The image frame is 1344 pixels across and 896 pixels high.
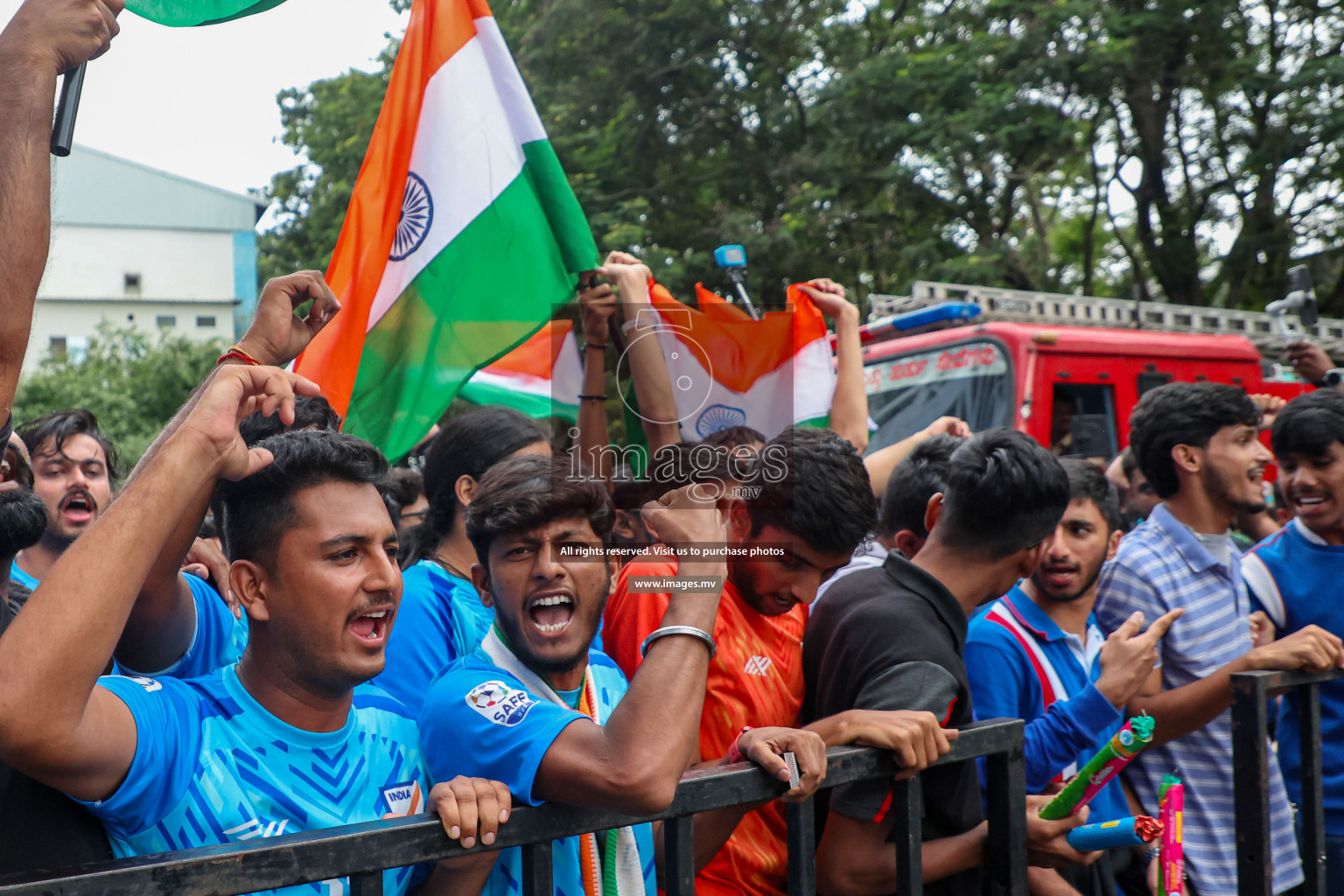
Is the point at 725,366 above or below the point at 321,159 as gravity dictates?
below

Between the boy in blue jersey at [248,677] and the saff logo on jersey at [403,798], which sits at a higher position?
the boy in blue jersey at [248,677]

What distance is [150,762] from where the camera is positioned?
1692 millimetres

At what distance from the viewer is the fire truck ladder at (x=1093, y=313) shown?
26.8ft

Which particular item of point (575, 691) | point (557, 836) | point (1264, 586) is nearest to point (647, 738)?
point (557, 836)

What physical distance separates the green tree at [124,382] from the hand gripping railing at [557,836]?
22.2 metres

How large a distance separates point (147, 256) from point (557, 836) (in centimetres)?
4701

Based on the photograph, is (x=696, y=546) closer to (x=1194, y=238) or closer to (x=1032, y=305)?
(x=1032, y=305)

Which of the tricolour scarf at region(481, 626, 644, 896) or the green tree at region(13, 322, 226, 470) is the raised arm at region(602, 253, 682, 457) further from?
the green tree at region(13, 322, 226, 470)

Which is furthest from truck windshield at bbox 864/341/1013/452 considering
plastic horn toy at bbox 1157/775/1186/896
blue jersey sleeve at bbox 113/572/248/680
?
blue jersey sleeve at bbox 113/572/248/680

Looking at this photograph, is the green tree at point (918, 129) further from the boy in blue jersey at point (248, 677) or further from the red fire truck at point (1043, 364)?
the boy in blue jersey at point (248, 677)

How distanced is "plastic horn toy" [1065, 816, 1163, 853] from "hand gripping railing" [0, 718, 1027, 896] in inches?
4.2

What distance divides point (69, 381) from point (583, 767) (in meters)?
26.9

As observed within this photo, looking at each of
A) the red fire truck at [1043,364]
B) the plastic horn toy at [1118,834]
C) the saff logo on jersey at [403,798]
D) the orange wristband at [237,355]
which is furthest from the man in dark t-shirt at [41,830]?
the red fire truck at [1043,364]

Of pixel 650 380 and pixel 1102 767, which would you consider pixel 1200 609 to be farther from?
pixel 650 380
